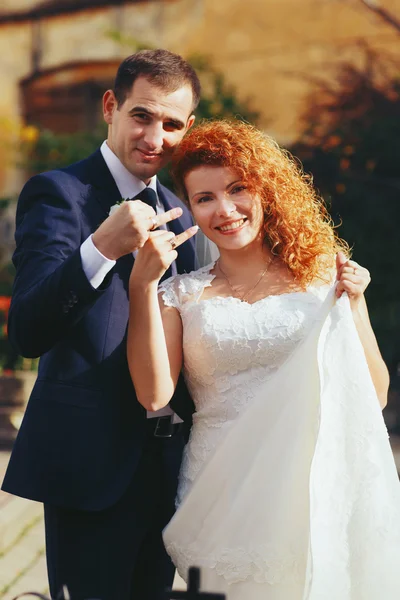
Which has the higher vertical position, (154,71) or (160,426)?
(154,71)

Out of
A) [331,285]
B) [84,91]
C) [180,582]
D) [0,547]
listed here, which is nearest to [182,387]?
[331,285]

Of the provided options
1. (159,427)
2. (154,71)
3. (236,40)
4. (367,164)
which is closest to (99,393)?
(159,427)

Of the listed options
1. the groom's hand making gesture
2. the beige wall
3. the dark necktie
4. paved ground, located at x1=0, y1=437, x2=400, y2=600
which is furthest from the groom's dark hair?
the beige wall

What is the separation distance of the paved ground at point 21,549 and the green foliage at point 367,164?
2.97 meters

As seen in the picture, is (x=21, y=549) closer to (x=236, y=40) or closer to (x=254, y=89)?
(x=254, y=89)

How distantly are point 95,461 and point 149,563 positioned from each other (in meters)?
0.43

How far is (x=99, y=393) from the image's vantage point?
241 cm

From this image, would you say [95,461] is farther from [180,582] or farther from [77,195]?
→ [180,582]

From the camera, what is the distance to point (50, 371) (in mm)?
2434

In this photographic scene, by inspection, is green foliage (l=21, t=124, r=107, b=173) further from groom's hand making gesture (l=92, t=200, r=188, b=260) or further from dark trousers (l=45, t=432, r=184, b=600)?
groom's hand making gesture (l=92, t=200, r=188, b=260)

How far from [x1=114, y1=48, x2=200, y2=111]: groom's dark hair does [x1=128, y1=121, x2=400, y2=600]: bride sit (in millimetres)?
160

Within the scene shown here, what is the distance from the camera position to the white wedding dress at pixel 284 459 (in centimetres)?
226

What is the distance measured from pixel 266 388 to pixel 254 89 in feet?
18.2

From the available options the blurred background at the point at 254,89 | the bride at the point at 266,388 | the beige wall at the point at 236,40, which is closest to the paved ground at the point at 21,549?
the blurred background at the point at 254,89
